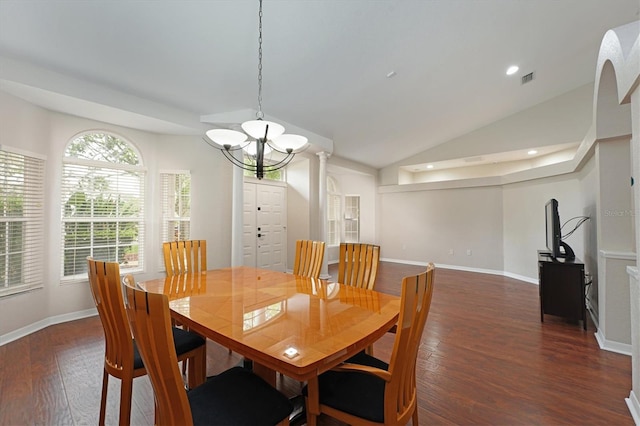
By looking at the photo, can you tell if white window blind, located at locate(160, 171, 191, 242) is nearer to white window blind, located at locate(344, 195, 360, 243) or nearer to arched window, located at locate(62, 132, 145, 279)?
arched window, located at locate(62, 132, 145, 279)

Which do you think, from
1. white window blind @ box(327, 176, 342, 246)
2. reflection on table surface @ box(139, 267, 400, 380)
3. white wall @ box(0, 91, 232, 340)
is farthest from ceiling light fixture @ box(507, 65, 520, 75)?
white wall @ box(0, 91, 232, 340)

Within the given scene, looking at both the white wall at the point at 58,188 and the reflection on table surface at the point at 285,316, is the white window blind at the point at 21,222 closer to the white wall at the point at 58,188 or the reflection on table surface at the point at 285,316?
the white wall at the point at 58,188

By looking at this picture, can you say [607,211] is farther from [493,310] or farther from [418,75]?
[418,75]

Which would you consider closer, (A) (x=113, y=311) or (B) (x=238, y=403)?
(B) (x=238, y=403)

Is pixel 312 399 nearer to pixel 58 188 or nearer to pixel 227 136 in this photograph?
pixel 227 136

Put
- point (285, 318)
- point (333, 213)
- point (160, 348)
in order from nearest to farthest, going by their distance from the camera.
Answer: point (160, 348)
point (285, 318)
point (333, 213)

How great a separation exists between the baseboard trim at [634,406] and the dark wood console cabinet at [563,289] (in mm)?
1510

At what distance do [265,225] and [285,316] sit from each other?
426 cm

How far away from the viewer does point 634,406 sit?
5.72ft

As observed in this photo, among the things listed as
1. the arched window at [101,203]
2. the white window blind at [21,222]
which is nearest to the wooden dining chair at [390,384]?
the white window blind at [21,222]

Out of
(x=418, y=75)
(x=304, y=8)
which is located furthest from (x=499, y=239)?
(x=304, y=8)

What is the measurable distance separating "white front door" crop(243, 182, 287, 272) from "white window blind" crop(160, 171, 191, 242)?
112cm

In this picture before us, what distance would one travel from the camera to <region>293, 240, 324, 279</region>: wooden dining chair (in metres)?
2.63

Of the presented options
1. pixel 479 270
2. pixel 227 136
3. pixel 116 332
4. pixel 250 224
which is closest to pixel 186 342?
pixel 116 332
